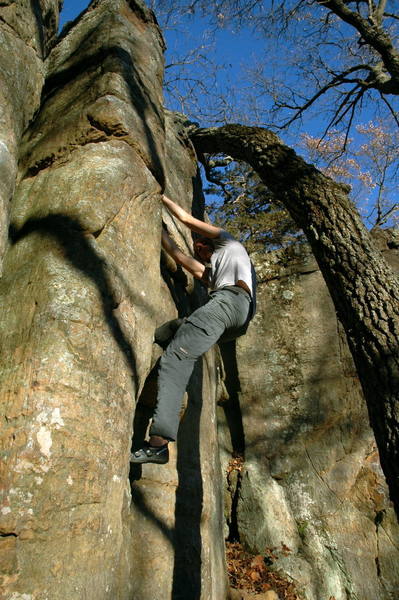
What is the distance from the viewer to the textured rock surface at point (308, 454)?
5422mm

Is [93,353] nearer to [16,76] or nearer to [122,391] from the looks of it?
[122,391]

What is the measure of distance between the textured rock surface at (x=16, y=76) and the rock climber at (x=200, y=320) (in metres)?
1.38

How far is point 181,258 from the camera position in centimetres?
464

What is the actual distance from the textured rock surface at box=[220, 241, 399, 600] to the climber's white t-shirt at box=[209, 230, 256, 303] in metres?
3.02

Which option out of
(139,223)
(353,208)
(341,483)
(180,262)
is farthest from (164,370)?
(341,483)

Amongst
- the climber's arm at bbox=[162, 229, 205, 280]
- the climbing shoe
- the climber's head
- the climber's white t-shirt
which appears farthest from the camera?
the climber's head

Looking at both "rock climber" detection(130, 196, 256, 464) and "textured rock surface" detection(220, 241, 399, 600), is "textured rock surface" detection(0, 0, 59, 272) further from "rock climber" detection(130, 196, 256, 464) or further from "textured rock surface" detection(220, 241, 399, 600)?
"textured rock surface" detection(220, 241, 399, 600)

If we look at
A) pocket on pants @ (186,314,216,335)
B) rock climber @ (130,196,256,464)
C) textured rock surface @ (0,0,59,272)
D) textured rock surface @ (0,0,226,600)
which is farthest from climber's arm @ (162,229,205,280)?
textured rock surface @ (0,0,59,272)

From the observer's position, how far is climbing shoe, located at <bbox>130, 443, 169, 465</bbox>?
3.10 metres

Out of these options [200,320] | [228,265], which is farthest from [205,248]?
[200,320]

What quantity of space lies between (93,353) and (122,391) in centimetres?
31

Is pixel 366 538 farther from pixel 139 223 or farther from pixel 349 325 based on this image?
pixel 139 223

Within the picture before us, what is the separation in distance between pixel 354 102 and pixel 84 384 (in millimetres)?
7754

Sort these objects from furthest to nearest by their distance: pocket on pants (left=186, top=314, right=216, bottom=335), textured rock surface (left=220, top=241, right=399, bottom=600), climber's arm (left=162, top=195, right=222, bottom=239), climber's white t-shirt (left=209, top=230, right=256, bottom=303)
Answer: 1. textured rock surface (left=220, top=241, right=399, bottom=600)
2. climber's arm (left=162, top=195, right=222, bottom=239)
3. climber's white t-shirt (left=209, top=230, right=256, bottom=303)
4. pocket on pants (left=186, top=314, right=216, bottom=335)
